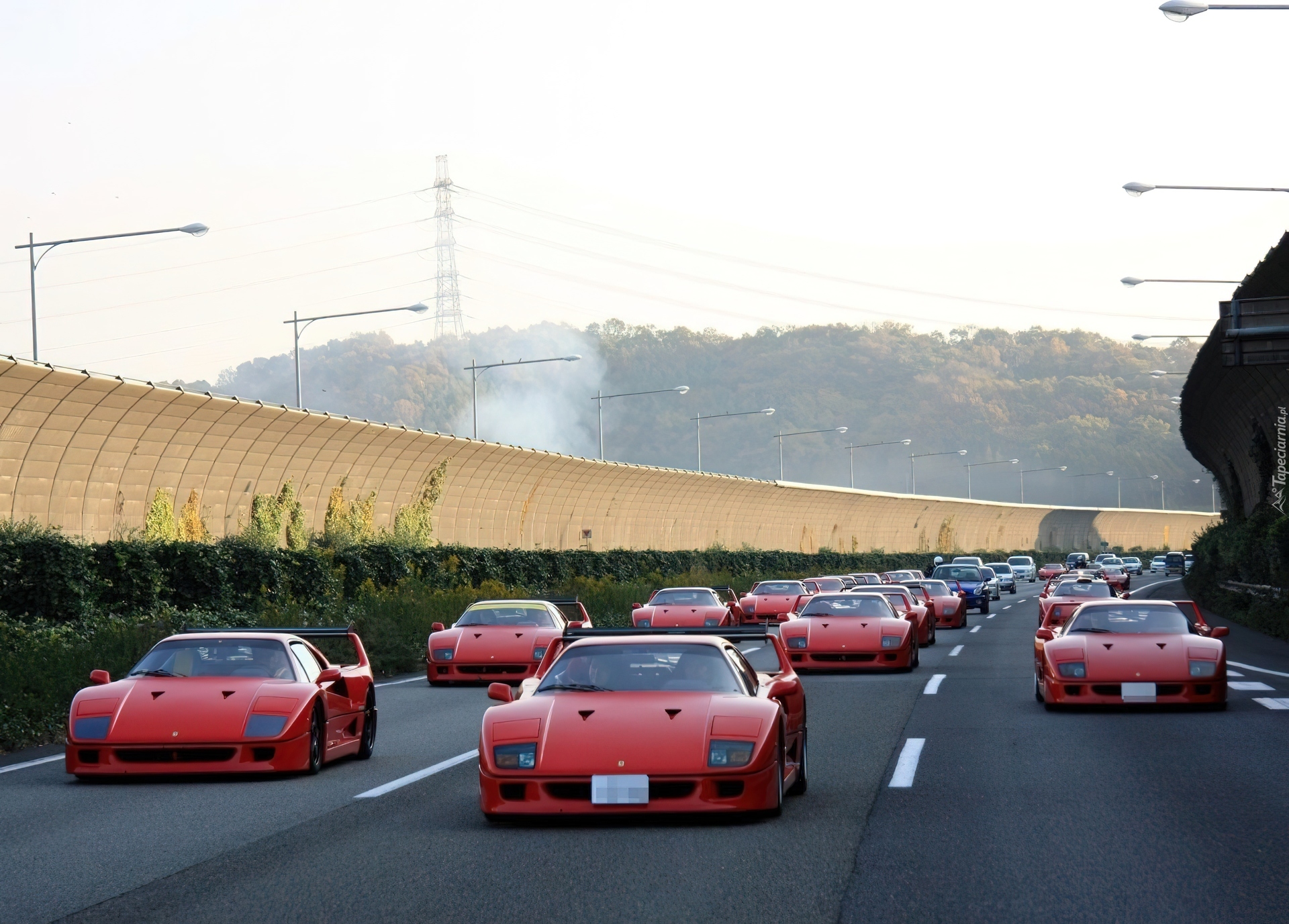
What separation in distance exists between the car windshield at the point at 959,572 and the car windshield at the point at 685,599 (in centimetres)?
1863

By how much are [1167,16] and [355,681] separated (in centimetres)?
1437

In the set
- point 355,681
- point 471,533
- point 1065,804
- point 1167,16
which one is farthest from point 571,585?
point 1065,804

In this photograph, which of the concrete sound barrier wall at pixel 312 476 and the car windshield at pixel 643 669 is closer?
the car windshield at pixel 643 669

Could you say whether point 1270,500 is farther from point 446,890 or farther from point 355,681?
point 446,890

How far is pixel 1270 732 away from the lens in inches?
573

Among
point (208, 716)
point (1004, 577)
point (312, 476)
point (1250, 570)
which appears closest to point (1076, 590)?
point (1250, 570)

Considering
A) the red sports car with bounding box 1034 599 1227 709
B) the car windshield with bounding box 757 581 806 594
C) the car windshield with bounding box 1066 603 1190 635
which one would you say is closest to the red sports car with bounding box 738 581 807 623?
the car windshield with bounding box 757 581 806 594

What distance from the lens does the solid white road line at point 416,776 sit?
11.5 m

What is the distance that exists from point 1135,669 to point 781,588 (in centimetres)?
2523

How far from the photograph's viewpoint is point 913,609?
1115 inches

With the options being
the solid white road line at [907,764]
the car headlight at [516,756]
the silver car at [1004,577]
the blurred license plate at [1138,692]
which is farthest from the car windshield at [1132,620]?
the silver car at [1004,577]

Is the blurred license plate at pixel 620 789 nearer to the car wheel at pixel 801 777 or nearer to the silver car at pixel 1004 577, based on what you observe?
the car wheel at pixel 801 777

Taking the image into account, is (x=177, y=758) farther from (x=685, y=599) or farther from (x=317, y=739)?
(x=685, y=599)

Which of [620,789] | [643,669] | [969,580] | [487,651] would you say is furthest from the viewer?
[969,580]
